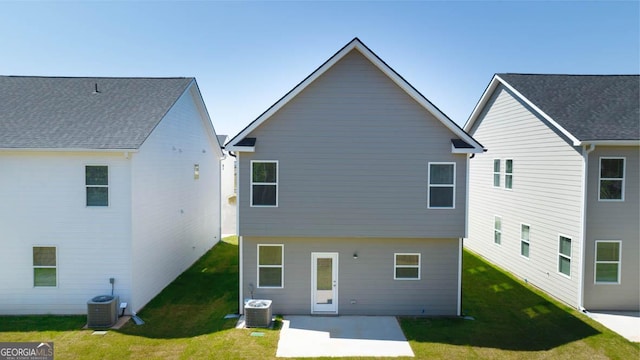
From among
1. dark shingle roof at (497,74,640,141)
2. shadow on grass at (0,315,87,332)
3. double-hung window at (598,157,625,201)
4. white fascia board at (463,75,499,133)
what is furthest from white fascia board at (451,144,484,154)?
shadow on grass at (0,315,87,332)

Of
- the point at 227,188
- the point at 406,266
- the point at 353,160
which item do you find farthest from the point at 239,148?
the point at 227,188

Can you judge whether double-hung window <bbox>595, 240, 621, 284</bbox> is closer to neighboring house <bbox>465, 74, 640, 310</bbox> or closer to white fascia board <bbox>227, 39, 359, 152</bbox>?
neighboring house <bbox>465, 74, 640, 310</bbox>

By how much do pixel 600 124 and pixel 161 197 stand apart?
15899 mm

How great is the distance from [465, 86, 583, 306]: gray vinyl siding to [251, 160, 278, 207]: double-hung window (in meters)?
9.98

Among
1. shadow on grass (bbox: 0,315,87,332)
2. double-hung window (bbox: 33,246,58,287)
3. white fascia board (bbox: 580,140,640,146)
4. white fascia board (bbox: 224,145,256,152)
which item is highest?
white fascia board (bbox: 580,140,640,146)

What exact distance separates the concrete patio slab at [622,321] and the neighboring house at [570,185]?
11.2 inches

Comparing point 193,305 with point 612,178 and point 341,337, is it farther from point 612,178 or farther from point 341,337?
point 612,178

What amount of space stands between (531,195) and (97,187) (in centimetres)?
1580

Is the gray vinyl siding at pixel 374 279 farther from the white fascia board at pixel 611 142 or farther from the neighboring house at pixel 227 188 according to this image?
the neighboring house at pixel 227 188

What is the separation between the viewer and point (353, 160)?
35.3 ft

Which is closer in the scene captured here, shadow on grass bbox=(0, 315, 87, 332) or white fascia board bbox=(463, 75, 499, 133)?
shadow on grass bbox=(0, 315, 87, 332)

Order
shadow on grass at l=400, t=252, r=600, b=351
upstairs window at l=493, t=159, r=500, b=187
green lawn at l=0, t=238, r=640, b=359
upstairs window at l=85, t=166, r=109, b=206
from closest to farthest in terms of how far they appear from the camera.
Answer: green lawn at l=0, t=238, r=640, b=359
shadow on grass at l=400, t=252, r=600, b=351
upstairs window at l=85, t=166, r=109, b=206
upstairs window at l=493, t=159, r=500, b=187

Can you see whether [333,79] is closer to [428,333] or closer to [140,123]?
[140,123]

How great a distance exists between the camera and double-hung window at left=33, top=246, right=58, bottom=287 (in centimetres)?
1073
